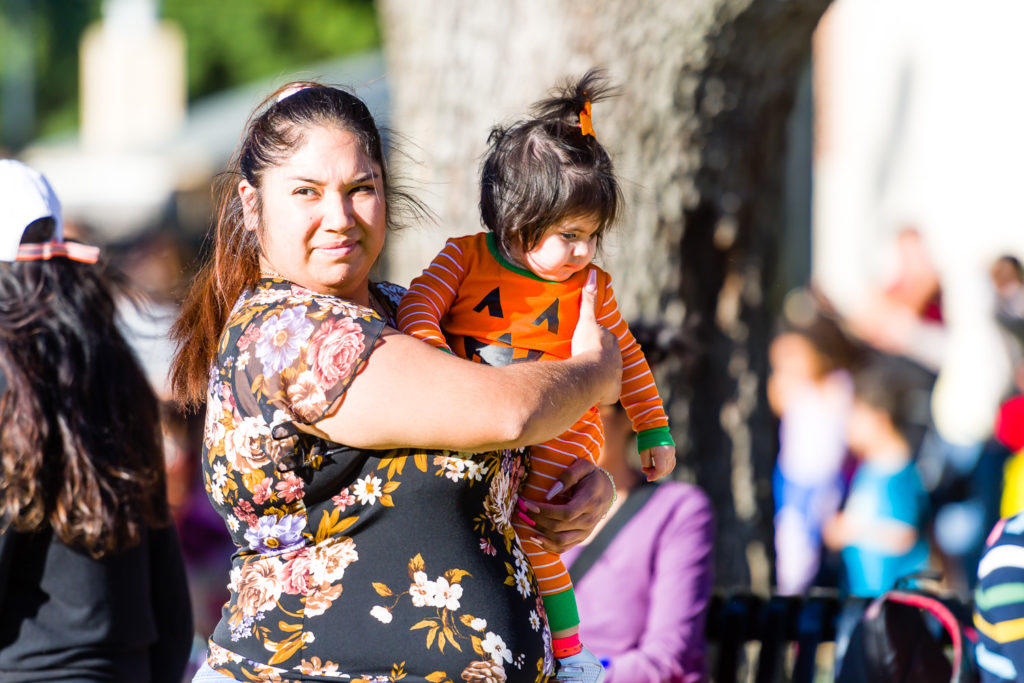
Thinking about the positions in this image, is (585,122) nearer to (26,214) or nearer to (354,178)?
(354,178)

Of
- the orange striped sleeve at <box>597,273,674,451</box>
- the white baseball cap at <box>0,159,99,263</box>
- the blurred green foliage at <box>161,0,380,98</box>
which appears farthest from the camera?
the blurred green foliage at <box>161,0,380,98</box>

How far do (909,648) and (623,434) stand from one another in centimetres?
98

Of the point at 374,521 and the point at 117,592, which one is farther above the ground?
the point at 374,521

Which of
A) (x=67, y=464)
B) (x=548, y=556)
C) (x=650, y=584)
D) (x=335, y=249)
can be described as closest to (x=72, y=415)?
(x=67, y=464)

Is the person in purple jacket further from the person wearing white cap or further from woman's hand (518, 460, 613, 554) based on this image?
the person wearing white cap

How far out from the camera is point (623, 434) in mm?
3422

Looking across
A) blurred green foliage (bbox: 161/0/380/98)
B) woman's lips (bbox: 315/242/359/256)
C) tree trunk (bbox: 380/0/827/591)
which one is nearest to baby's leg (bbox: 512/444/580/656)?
woman's lips (bbox: 315/242/359/256)

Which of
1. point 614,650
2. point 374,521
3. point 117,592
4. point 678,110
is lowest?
point 614,650

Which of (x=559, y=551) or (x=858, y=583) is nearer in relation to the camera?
(x=559, y=551)

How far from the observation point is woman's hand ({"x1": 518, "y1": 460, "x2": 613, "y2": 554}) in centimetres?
223

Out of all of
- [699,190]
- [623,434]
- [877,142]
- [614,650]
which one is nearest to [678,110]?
[699,190]

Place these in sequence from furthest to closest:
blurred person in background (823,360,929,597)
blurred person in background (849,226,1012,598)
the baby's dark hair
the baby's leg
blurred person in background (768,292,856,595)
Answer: blurred person in background (849,226,1012,598) → blurred person in background (768,292,856,595) → blurred person in background (823,360,929,597) → the baby's leg → the baby's dark hair

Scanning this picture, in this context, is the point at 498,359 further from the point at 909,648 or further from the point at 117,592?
the point at 909,648

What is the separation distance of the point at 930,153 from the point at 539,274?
8251mm
